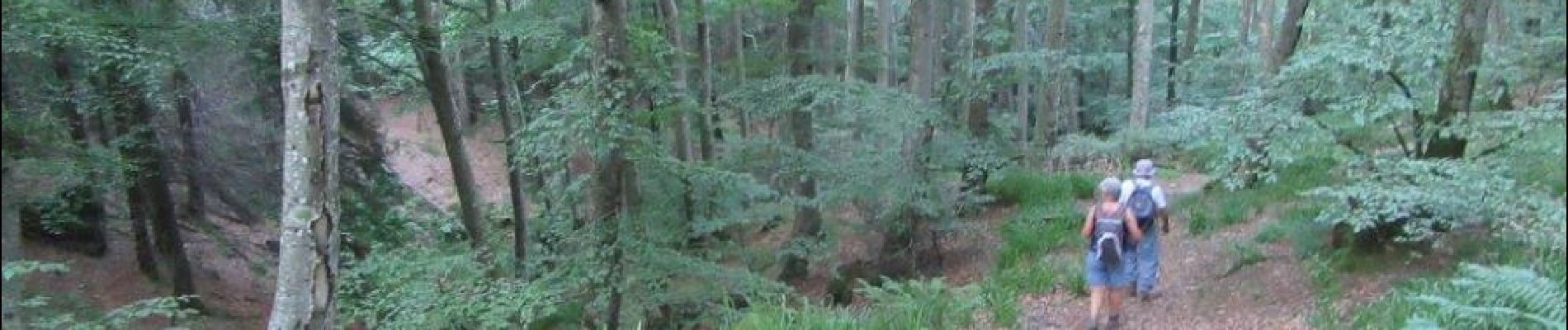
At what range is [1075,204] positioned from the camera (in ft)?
45.1

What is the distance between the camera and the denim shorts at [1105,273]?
7391 millimetres

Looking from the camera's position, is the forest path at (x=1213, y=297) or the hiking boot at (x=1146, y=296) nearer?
the forest path at (x=1213, y=297)

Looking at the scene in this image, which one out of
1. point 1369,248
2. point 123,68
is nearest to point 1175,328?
point 1369,248

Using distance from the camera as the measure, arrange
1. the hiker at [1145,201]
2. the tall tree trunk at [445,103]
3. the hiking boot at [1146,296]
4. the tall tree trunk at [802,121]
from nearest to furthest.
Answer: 1. the hiker at [1145,201]
2. the hiking boot at [1146,296]
3. the tall tree trunk at [445,103]
4. the tall tree trunk at [802,121]

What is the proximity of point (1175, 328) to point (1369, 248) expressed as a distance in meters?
1.55

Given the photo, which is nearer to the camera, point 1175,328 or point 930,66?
point 1175,328

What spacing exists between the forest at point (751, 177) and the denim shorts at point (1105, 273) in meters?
0.68

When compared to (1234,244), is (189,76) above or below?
above

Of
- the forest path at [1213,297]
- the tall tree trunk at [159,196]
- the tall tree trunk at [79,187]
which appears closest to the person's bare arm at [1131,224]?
the forest path at [1213,297]

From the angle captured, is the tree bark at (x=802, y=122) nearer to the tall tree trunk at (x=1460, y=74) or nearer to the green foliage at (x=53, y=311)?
the tall tree trunk at (x=1460, y=74)

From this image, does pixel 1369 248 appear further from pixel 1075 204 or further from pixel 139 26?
pixel 139 26

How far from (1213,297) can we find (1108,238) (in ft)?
5.44

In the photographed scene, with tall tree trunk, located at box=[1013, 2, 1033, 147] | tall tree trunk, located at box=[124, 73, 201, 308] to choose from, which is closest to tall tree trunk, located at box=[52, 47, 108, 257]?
tall tree trunk, located at box=[124, 73, 201, 308]

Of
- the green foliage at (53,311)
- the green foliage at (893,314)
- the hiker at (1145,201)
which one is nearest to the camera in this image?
the green foliage at (53,311)
